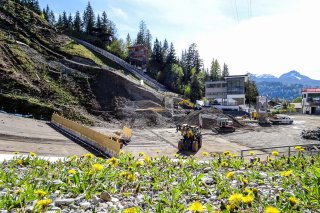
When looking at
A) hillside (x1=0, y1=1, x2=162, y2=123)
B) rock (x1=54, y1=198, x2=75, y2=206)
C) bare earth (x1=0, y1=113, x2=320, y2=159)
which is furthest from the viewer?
hillside (x1=0, y1=1, x2=162, y2=123)

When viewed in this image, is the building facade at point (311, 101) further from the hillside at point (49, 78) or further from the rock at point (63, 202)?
the rock at point (63, 202)

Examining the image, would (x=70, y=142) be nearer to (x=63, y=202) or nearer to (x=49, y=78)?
(x=63, y=202)

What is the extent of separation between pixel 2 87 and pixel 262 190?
131 ft

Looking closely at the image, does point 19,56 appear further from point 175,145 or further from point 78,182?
point 78,182

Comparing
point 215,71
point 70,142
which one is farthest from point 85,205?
point 215,71

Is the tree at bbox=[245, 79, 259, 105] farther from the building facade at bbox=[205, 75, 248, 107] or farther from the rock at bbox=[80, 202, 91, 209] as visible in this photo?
the rock at bbox=[80, 202, 91, 209]

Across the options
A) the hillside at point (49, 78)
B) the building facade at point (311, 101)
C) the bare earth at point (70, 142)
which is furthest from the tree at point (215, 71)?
the bare earth at point (70, 142)

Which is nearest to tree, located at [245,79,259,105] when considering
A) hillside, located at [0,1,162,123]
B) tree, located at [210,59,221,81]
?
tree, located at [210,59,221,81]

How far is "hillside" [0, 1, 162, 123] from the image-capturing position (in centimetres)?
3834

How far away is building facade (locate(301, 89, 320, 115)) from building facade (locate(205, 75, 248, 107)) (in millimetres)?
20046

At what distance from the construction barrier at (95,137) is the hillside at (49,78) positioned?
7.99 m

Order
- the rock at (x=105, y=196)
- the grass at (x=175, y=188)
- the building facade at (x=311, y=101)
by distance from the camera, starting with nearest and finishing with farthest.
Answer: the grass at (x=175, y=188), the rock at (x=105, y=196), the building facade at (x=311, y=101)

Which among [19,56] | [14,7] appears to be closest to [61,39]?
[14,7]

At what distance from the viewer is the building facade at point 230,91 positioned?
76.4 meters
